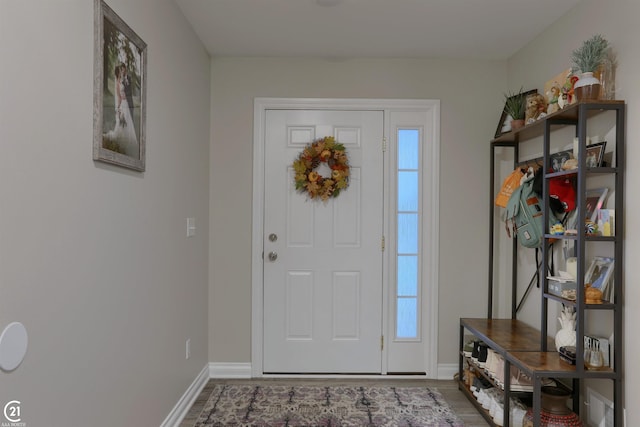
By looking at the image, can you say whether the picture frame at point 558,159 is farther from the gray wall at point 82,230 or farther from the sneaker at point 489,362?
the gray wall at point 82,230

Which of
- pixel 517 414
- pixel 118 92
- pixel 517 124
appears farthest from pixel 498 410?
pixel 118 92

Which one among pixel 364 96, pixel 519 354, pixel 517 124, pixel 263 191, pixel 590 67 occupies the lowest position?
pixel 519 354

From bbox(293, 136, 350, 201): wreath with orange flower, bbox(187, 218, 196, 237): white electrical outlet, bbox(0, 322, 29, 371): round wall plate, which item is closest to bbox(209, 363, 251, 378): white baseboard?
bbox(187, 218, 196, 237): white electrical outlet

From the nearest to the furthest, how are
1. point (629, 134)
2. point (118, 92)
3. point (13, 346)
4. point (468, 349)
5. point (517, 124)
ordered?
point (13, 346) < point (118, 92) < point (629, 134) < point (517, 124) < point (468, 349)

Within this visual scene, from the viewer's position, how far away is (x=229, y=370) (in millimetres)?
3322

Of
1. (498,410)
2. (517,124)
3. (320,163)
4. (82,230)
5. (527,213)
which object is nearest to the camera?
(82,230)

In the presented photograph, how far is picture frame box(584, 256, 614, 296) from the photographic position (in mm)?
2076

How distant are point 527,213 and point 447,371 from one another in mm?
1419

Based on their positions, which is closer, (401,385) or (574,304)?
(574,304)

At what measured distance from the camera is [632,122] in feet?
6.56

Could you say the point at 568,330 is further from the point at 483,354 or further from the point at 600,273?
the point at 483,354

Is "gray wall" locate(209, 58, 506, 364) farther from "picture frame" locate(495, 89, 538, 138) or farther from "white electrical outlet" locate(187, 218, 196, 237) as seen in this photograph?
"white electrical outlet" locate(187, 218, 196, 237)

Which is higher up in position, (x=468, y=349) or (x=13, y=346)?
(x=13, y=346)

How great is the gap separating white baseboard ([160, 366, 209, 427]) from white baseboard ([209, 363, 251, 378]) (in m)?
0.06
